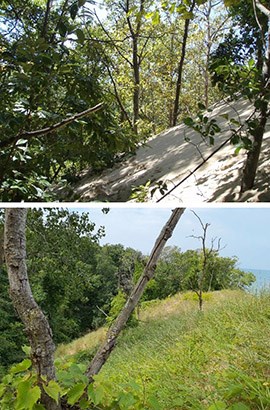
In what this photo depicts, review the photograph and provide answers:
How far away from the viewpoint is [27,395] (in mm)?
679

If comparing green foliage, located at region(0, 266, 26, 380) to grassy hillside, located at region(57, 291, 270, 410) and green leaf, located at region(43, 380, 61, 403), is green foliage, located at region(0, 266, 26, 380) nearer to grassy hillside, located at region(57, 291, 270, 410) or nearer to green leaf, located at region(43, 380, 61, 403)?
grassy hillside, located at region(57, 291, 270, 410)

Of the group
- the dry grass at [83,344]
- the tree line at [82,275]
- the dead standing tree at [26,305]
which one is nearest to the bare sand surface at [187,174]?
the dead standing tree at [26,305]

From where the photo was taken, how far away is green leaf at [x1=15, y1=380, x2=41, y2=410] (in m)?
0.67

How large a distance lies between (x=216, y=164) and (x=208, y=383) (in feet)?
1.70

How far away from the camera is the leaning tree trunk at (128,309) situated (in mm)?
802

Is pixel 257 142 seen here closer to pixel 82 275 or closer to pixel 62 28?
pixel 62 28

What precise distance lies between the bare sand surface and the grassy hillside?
0.32 m

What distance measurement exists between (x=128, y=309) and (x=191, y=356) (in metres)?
0.43

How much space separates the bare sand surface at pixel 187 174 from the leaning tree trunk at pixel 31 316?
5.7 inches

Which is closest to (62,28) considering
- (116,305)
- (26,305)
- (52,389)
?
(26,305)

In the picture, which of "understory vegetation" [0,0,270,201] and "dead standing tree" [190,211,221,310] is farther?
"dead standing tree" [190,211,221,310]

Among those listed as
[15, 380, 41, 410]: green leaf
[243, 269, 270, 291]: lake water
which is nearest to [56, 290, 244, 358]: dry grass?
[243, 269, 270, 291]: lake water

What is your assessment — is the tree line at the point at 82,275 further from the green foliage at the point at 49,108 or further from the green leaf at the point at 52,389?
the green leaf at the point at 52,389

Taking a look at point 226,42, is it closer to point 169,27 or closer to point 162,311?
point 169,27
